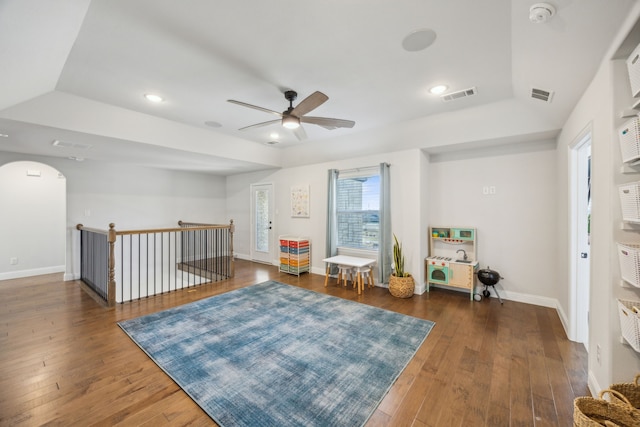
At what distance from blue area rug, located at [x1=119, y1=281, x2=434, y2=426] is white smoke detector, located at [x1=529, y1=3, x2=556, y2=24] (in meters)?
2.86

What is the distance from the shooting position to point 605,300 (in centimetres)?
176

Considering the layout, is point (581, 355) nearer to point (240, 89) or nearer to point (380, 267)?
point (380, 267)

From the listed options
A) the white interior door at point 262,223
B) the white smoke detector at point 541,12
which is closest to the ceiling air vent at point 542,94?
the white smoke detector at point 541,12

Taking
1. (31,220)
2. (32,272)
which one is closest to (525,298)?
(32,272)

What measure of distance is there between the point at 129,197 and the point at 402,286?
6.53m

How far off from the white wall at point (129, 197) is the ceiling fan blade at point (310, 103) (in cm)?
541

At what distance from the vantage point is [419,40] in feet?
7.14

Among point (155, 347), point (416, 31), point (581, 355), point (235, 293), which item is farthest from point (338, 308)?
point (416, 31)

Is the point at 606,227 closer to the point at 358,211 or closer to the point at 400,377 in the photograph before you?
the point at 400,377

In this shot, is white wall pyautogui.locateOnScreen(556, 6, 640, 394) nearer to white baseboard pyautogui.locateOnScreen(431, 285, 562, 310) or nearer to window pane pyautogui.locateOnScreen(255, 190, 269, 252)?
white baseboard pyautogui.locateOnScreen(431, 285, 562, 310)

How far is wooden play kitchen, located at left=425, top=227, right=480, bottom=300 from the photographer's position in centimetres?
403

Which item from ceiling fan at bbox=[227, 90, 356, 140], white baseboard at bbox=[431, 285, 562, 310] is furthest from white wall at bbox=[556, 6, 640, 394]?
ceiling fan at bbox=[227, 90, 356, 140]

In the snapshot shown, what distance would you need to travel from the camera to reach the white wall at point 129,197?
518 centimetres

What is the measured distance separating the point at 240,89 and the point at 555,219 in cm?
469
